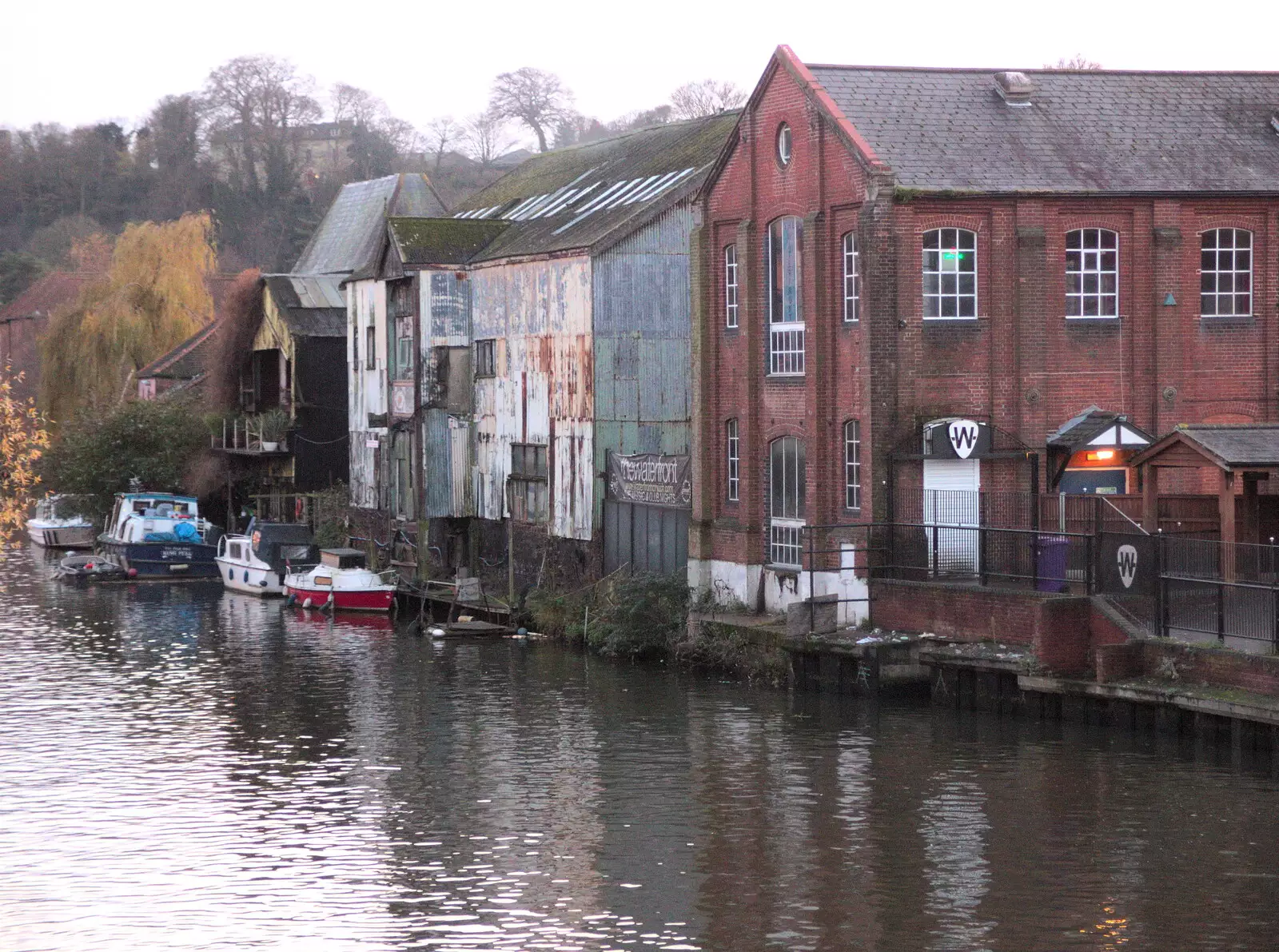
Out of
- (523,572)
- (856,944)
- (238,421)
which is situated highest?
(238,421)

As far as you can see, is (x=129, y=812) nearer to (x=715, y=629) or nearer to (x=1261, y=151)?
(x=715, y=629)

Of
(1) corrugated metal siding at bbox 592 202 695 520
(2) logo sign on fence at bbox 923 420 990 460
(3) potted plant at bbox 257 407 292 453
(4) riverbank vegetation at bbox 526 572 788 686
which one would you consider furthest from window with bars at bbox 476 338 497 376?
(2) logo sign on fence at bbox 923 420 990 460

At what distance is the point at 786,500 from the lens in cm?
3516

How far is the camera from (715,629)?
113 ft

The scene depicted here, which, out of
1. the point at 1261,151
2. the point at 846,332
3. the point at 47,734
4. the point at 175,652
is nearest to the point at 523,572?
the point at 175,652

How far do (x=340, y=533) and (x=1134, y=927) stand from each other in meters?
39.0

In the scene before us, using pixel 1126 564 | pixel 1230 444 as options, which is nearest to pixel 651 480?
pixel 1126 564

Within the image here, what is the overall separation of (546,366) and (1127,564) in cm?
1806

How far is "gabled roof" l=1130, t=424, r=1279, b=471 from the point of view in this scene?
92.3 feet

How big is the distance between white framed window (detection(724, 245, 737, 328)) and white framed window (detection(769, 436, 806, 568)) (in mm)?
2842

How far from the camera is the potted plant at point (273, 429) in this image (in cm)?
5869

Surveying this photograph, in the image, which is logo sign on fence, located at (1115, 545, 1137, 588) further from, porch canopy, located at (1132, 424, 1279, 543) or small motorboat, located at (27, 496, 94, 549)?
small motorboat, located at (27, 496, 94, 549)

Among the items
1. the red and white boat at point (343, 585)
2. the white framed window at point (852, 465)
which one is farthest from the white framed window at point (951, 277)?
the red and white boat at point (343, 585)

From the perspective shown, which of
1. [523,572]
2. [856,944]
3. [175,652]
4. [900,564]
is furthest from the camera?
[523,572]
